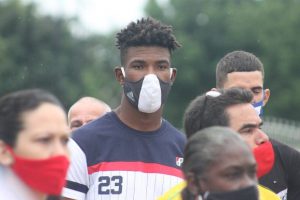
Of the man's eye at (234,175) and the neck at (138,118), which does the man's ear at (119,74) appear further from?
the man's eye at (234,175)

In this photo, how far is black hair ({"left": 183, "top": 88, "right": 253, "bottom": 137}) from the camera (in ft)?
20.1

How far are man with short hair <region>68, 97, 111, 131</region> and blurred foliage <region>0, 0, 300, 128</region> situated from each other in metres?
30.7

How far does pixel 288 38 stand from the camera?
201ft

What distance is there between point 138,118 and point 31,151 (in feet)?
5.76

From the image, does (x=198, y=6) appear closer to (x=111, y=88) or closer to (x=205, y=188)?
(x=111, y=88)

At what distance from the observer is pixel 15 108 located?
5.11m

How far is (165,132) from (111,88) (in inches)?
2253

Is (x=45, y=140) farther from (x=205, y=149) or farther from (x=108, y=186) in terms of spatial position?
(x=108, y=186)

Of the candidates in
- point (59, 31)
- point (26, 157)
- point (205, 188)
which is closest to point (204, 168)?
point (205, 188)

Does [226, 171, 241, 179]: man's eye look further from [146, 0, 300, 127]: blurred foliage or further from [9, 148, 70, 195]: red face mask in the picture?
[146, 0, 300, 127]: blurred foliage

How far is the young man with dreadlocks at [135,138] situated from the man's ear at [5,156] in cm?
141

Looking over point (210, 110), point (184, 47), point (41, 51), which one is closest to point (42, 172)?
point (210, 110)

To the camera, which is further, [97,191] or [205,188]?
[97,191]

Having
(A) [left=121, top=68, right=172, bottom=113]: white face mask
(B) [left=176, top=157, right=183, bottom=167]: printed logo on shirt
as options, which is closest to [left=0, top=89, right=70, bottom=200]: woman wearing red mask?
(A) [left=121, top=68, right=172, bottom=113]: white face mask
